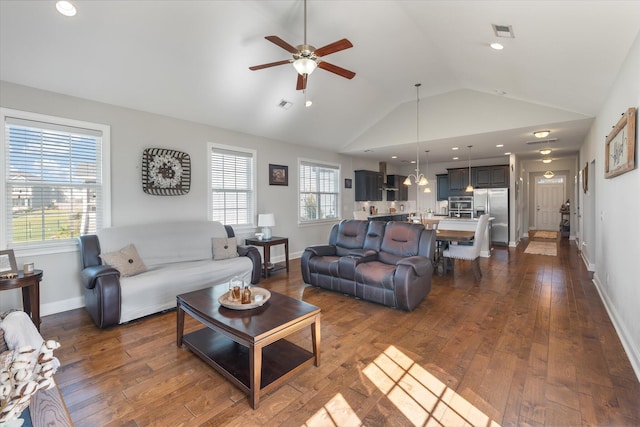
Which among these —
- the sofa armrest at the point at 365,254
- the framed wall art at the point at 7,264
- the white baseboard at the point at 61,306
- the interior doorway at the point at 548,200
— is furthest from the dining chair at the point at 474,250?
the interior doorway at the point at 548,200

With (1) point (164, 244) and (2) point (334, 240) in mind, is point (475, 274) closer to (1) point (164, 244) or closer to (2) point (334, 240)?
(2) point (334, 240)

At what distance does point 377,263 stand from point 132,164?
12.3ft

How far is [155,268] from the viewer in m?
3.91

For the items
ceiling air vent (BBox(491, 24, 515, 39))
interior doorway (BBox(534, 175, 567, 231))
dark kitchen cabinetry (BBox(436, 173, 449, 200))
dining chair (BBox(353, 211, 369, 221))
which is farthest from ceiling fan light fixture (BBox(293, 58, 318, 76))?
interior doorway (BBox(534, 175, 567, 231))

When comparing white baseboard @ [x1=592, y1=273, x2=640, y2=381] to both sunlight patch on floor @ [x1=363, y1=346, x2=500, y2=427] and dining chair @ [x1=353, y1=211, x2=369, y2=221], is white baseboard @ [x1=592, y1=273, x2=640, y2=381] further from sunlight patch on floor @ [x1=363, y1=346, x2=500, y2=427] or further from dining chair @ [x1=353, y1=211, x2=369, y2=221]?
dining chair @ [x1=353, y1=211, x2=369, y2=221]

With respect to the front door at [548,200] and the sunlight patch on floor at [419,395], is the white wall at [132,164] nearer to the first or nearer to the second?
the sunlight patch on floor at [419,395]

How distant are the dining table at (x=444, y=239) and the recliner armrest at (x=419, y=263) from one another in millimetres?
1108

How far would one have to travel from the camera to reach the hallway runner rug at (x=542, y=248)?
285 inches

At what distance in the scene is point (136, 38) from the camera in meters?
3.32

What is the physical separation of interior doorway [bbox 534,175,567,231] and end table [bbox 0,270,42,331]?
14499 mm

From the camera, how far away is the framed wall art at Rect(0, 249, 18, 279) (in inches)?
117

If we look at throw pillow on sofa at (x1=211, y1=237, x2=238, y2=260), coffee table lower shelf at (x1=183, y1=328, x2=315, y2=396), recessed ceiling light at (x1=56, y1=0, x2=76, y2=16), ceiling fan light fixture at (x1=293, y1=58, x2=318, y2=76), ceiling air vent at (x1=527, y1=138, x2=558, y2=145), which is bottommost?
coffee table lower shelf at (x1=183, y1=328, x2=315, y2=396)

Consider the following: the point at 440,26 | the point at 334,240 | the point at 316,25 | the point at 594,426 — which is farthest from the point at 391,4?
the point at 594,426

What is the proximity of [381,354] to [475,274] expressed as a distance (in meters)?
3.09
